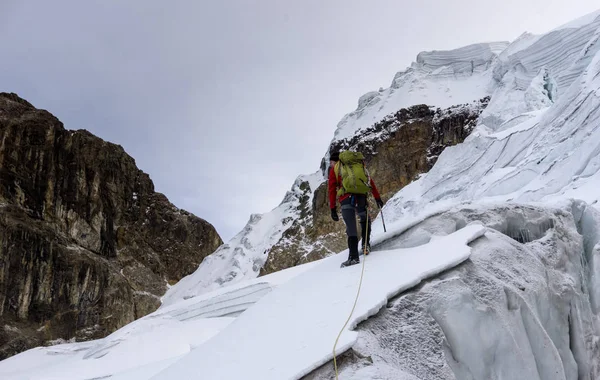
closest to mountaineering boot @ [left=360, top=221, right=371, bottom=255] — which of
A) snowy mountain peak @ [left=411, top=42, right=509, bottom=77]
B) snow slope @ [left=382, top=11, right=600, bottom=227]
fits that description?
snow slope @ [left=382, top=11, right=600, bottom=227]

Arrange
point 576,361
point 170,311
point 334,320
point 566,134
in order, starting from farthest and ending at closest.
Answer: point 566,134
point 170,311
point 576,361
point 334,320

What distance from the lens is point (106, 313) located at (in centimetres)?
4328

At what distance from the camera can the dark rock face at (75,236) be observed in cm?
4044

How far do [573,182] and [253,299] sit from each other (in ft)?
26.3

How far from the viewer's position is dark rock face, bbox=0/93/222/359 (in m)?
40.4

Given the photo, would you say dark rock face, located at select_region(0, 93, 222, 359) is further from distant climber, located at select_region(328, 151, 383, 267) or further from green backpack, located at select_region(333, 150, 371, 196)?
green backpack, located at select_region(333, 150, 371, 196)

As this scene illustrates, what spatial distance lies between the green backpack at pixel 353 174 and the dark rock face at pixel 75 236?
4128 centimetres

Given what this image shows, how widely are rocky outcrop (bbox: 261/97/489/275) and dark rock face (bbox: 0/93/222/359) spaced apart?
Answer: 16.8 m

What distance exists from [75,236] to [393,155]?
3553 centimetres

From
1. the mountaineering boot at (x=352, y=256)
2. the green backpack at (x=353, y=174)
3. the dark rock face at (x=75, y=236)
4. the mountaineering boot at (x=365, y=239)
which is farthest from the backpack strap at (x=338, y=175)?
the dark rock face at (x=75, y=236)

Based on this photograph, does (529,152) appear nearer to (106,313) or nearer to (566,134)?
(566,134)

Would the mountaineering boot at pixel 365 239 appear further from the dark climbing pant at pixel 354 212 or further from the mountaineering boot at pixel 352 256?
the mountaineering boot at pixel 352 256

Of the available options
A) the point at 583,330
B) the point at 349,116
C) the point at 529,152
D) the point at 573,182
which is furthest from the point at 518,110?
the point at 349,116

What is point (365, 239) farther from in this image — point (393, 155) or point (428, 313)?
point (393, 155)
